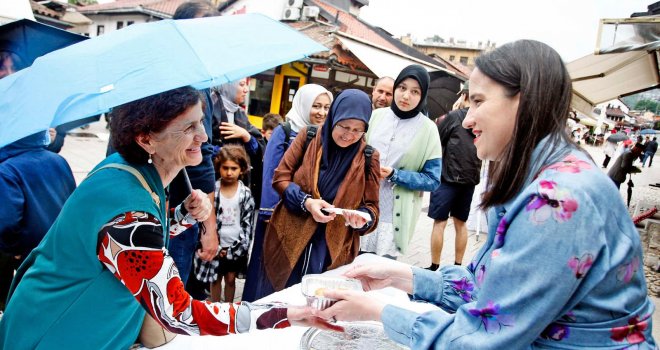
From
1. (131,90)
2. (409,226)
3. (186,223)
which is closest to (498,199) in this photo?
(131,90)

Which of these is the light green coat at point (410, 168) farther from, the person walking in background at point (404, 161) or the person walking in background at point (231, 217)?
the person walking in background at point (231, 217)

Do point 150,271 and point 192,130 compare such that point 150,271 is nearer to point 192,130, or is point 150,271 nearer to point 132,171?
point 132,171

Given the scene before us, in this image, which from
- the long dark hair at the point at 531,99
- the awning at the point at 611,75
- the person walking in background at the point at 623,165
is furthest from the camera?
the person walking in background at the point at 623,165

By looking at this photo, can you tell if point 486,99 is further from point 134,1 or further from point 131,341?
point 134,1

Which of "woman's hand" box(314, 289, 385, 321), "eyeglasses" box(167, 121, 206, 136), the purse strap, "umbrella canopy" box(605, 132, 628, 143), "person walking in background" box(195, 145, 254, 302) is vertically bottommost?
"umbrella canopy" box(605, 132, 628, 143)

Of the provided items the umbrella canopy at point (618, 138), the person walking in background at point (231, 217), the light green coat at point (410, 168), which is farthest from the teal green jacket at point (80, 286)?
the umbrella canopy at point (618, 138)

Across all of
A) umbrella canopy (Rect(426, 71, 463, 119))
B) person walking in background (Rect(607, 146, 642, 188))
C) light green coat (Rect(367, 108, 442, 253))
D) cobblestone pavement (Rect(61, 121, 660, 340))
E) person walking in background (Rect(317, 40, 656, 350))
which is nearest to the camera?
person walking in background (Rect(317, 40, 656, 350))

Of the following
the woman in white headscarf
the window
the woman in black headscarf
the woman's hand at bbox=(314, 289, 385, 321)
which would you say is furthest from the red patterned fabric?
the window

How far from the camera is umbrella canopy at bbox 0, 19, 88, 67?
7.88 ft

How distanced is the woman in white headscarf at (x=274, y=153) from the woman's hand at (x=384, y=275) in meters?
1.02

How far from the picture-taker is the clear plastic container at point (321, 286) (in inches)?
51.6

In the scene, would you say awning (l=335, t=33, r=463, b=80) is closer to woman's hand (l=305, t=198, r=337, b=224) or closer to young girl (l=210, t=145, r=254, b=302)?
young girl (l=210, t=145, r=254, b=302)

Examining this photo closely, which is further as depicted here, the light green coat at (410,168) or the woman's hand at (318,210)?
the light green coat at (410,168)

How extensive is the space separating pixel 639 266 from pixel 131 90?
1.31m
